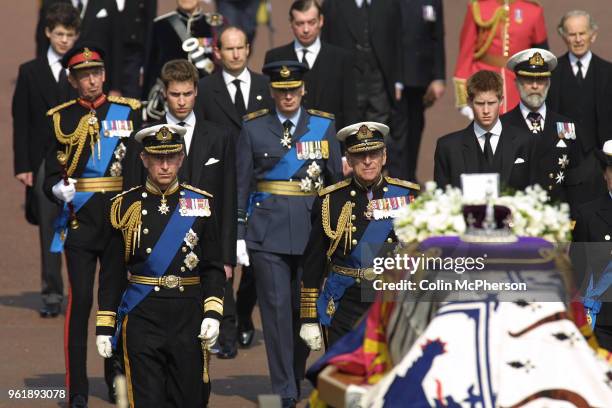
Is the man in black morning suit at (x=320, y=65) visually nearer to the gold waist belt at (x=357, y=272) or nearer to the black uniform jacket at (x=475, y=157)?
the black uniform jacket at (x=475, y=157)

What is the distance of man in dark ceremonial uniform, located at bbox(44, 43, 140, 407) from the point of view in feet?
41.4

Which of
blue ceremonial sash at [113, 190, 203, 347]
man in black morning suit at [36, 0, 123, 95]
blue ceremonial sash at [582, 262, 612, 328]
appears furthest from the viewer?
man in black morning suit at [36, 0, 123, 95]

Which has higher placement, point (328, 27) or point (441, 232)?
point (328, 27)

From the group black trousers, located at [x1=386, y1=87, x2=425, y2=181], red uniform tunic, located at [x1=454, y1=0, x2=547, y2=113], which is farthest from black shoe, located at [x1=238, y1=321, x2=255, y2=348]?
black trousers, located at [x1=386, y1=87, x2=425, y2=181]

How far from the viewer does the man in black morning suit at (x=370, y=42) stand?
1650 centimetres

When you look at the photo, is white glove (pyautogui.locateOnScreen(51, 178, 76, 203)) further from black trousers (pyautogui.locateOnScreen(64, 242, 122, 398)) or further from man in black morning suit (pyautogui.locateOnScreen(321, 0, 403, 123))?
man in black morning suit (pyautogui.locateOnScreen(321, 0, 403, 123))

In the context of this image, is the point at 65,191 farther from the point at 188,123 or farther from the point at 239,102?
the point at 239,102

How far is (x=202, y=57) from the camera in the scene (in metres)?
15.9

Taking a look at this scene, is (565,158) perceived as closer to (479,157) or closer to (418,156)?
→ (479,157)

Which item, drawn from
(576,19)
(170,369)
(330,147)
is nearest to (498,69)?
(576,19)

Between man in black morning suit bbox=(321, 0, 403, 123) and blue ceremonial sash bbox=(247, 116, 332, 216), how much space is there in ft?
10.9

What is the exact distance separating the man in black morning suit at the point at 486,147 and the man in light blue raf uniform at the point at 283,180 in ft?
3.24

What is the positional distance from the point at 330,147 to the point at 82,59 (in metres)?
1.75

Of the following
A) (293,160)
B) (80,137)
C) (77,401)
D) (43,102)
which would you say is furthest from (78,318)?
(43,102)
